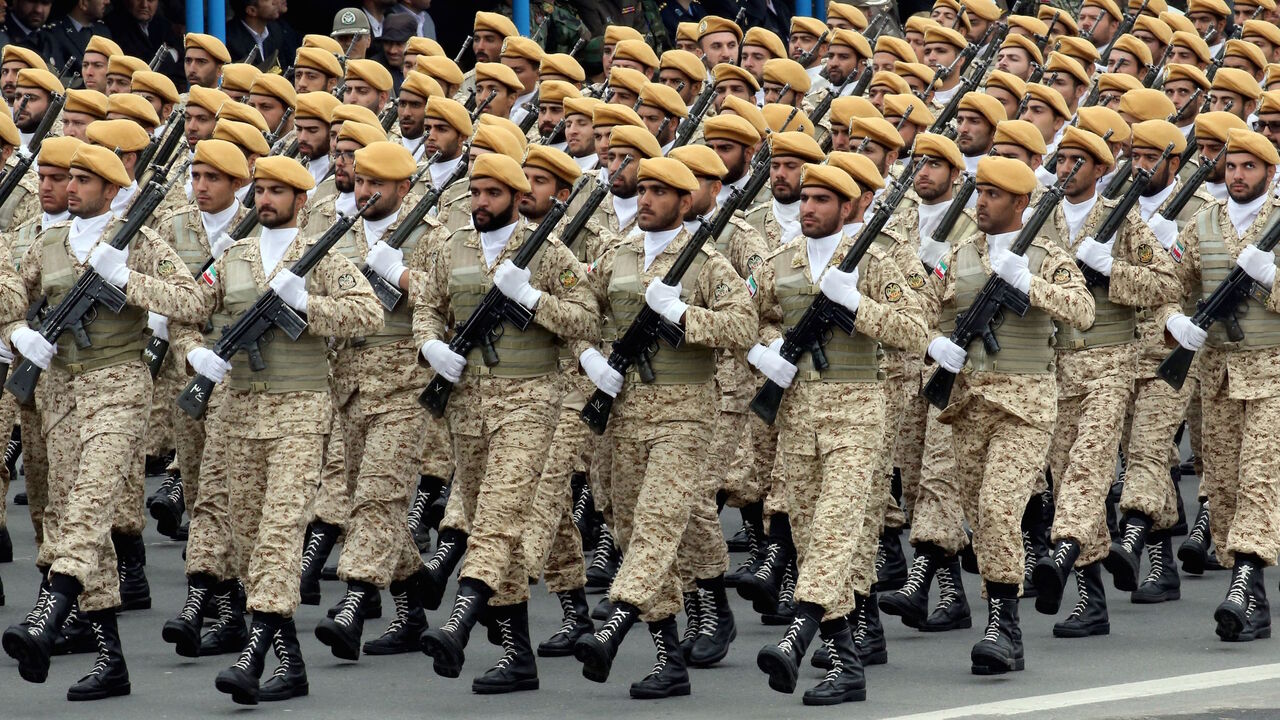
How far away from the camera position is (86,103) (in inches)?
434

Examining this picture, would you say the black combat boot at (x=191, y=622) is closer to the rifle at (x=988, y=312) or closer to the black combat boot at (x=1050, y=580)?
the rifle at (x=988, y=312)

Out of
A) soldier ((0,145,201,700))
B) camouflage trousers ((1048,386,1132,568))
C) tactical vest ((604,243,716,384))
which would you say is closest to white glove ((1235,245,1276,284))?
camouflage trousers ((1048,386,1132,568))

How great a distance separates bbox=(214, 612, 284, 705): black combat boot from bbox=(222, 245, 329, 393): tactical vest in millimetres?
862

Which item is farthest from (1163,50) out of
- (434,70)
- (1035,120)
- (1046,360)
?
(1046,360)

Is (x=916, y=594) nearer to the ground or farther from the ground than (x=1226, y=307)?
nearer to the ground

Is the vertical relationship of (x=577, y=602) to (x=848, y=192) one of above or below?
below

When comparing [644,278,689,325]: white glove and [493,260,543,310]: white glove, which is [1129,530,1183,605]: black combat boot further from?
[493,260,543,310]: white glove

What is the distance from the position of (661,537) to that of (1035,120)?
4152 millimetres

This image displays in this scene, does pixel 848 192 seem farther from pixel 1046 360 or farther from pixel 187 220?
pixel 187 220

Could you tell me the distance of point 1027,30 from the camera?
586 inches

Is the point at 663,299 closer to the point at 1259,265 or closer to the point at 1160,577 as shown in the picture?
the point at 1259,265

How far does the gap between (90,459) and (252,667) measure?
1048 mm

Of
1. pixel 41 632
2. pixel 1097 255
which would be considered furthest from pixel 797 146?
pixel 41 632

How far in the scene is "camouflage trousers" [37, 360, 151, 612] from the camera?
336 inches
